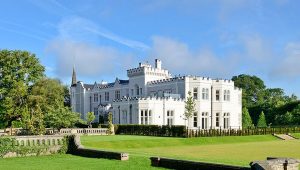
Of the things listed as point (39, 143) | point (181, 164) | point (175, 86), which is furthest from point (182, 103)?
point (181, 164)

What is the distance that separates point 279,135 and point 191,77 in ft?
41.4

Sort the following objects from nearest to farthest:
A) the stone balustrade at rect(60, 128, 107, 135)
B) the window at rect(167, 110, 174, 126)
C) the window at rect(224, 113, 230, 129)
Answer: the stone balustrade at rect(60, 128, 107, 135)
the window at rect(167, 110, 174, 126)
the window at rect(224, 113, 230, 129)

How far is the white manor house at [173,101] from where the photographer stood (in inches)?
2018

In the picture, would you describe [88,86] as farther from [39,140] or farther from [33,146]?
[33,146]

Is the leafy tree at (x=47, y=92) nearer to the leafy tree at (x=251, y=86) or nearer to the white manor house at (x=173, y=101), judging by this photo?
the white manor house at (x=173, y=101)

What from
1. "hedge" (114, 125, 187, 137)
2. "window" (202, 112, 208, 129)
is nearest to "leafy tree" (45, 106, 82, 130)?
"hedge" (114, 125, 187, 137)

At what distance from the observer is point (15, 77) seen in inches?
2200

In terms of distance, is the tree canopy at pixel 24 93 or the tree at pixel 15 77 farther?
the tree at pixel 15 77

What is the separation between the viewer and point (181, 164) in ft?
51.5

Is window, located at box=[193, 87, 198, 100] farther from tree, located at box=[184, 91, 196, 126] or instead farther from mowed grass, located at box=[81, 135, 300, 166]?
mowed grass, located at box=[81, 135, 300, 166]

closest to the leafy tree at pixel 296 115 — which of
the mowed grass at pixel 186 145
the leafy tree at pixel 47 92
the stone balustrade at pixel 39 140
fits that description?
the mowed grass at pixel 186 145

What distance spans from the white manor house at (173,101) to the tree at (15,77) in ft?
37.7

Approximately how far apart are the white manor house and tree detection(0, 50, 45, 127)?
37.7 ft

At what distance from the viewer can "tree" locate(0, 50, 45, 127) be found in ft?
171
